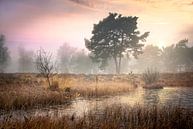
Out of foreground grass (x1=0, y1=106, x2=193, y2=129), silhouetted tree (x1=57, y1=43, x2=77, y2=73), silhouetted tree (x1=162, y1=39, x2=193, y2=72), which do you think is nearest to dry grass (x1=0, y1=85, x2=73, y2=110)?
foreground grass (x1=0, y1=106, x2=193, y2=129)

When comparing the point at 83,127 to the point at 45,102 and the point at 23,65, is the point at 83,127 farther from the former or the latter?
the point at 23,65

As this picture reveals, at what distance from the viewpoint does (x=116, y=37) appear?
67500 millimetres

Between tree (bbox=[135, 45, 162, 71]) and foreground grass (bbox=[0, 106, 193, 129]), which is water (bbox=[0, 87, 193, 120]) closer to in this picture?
foreground grass (bbox=[0, 106, 193, 129])

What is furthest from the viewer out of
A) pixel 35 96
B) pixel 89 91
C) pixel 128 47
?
pixel 128 47

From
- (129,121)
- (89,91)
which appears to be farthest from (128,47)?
(129,121)

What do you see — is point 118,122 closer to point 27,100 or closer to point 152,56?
point 27,100

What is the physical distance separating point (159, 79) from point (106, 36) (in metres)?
20.2

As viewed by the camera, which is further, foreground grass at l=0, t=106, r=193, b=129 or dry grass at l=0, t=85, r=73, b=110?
dry grass at l=0, t=85, r=73, b=110

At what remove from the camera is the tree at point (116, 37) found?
218ft

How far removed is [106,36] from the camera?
6788 cm

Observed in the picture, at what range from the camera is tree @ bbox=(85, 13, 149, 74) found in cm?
6650

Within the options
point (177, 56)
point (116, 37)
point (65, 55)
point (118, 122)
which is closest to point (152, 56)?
point (177, 56)

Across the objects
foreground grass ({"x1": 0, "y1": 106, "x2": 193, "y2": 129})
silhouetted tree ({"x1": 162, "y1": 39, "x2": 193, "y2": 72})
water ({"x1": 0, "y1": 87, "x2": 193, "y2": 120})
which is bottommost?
water ({"x1": 0, "y1": 87, "x2": 193, "y2": 120})

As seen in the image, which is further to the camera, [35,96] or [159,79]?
[159,79]
